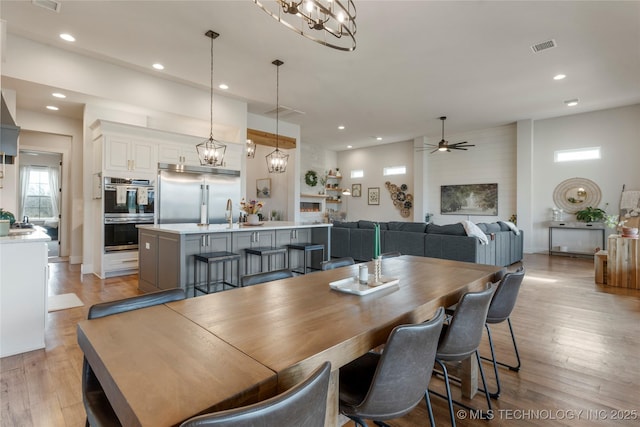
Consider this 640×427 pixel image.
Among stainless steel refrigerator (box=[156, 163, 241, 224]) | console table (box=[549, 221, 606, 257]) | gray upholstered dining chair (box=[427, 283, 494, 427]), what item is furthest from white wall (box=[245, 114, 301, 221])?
gray upholstered dining chair (box=[427, 283, 494, 427])

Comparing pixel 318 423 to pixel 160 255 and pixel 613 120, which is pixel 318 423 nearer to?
pixel 160 255

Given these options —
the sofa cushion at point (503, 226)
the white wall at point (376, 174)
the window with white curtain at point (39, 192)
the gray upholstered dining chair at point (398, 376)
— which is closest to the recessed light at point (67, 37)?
the window with white curtain at point (39, 192)

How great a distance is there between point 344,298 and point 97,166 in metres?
5.47

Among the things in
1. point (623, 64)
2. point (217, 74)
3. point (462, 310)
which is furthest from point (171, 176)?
point (623, 64)

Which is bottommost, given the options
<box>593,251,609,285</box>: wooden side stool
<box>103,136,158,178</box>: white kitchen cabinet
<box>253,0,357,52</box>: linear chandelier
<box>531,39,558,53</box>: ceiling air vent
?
<box>593,251,609,285</box>: wooden side stool

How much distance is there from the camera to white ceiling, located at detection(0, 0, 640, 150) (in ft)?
11.7

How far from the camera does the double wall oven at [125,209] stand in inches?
203

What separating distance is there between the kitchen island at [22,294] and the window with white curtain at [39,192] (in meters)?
6.91

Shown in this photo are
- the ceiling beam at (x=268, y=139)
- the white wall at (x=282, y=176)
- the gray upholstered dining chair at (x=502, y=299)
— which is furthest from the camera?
the white wall at (x=282, y=176)

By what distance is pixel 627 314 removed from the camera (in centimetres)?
352

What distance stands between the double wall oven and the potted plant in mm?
9099

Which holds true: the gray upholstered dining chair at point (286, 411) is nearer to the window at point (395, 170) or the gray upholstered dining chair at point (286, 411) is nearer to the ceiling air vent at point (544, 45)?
the ceiling air vent at point (544, 45)

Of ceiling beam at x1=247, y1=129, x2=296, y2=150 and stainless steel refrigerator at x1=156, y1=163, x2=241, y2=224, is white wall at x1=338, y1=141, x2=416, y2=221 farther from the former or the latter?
stainless steel refrigerator at x1=156, y1=163, x2=241, y2=224

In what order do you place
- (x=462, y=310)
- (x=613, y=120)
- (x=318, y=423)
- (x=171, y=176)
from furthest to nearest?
(x=613, y=120), (x=171, y=176), (x=462, y=310), (x=318, y=423)
